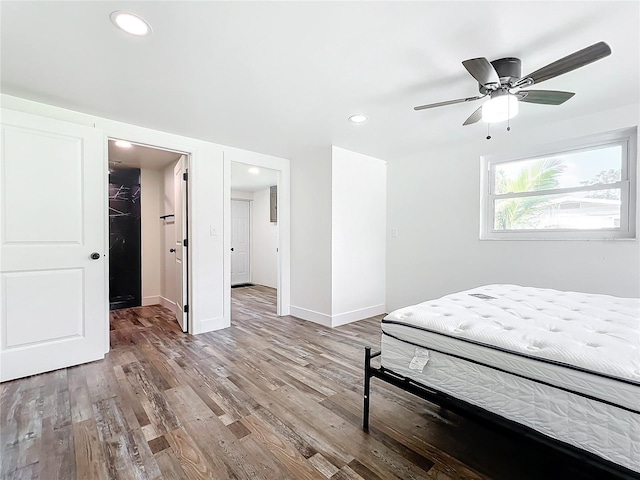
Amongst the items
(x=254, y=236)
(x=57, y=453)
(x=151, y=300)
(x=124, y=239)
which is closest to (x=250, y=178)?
(x=254, y=236)

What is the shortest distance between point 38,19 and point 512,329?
2.78 m

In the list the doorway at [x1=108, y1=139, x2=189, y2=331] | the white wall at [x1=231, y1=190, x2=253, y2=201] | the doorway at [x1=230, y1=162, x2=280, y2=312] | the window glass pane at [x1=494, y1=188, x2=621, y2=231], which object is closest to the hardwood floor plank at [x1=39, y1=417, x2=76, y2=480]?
the doorway at [x1=108, y1=139, x2=189, y2=331]

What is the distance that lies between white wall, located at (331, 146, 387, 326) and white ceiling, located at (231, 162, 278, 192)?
1.41 meters

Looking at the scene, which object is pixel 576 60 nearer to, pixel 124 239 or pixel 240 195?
pixel 124 239

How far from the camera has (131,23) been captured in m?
1.51

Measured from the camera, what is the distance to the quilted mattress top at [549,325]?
3.46 ft

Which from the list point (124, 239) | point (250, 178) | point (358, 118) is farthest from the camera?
point (250, 178)

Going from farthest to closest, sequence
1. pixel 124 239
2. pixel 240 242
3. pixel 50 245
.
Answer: pixel 240 242, pixel 124 239, pixel 50 245

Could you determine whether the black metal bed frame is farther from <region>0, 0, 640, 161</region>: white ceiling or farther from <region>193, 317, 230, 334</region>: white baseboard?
<region>193, 317, 230, 334</region>: white baseboard

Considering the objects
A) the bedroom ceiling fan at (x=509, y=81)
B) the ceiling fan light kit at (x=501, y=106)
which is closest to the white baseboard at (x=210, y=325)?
the bedroom ceiling fan at (x=509, y=81)

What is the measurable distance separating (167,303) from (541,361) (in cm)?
466

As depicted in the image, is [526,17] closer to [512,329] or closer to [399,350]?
[512,329]

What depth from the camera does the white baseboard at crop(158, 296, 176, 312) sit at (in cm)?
425

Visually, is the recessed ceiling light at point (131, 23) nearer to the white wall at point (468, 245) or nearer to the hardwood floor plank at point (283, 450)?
the hardwood floor plank at point (283, 450)
